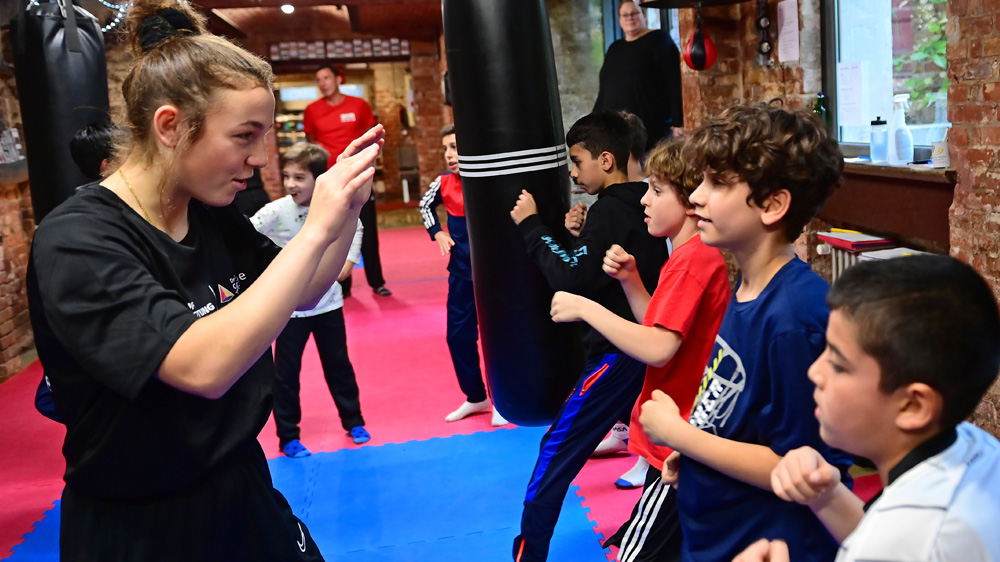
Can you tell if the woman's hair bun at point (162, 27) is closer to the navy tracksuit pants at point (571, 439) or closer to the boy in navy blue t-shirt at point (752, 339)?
the boy in navy blue t-shirt at point (752, 339)

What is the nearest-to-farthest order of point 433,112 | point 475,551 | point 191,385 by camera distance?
1. point 191,385
2. point 475,551
3. point 433,112

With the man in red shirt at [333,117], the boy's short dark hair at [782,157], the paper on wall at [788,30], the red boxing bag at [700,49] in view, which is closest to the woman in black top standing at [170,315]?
the boy's short dark hair at [782,157]

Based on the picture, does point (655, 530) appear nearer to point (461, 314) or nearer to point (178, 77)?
point (178, 77)

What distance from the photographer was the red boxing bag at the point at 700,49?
15.5 ft

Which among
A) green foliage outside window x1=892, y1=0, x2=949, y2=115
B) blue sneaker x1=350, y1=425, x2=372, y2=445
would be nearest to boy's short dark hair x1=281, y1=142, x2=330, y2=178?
blue sneaker x1=350, y1=425, x2=372, y2=445

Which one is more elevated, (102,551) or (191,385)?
(191,385)

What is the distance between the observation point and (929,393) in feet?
3.27

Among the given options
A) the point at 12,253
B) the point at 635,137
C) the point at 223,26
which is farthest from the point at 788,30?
the point at 223,26

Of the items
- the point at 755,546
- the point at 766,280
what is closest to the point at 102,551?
the point at 755,546

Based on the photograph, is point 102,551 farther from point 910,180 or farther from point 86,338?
point 910,180

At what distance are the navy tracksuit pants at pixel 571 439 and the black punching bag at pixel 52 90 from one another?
2452mm

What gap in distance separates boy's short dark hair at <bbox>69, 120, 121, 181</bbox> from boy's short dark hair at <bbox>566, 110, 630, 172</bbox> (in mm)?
1867

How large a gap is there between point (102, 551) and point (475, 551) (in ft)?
5.43

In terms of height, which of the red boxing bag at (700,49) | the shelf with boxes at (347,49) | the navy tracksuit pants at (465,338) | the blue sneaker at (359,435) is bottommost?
the blue sneaker at (359,435)
